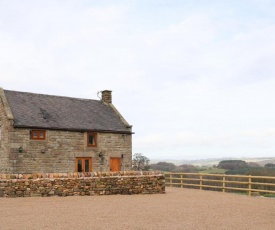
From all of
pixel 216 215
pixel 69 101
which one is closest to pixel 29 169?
pixel 69 101

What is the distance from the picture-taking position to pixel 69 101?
33.0 metres

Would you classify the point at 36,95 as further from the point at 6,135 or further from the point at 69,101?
the point at 6,135

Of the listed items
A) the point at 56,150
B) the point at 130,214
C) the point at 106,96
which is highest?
the point at 106,96

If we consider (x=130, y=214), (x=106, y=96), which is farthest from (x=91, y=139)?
(x=130, y=214)

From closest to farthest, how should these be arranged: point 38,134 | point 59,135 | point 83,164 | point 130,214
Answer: point 130,214 → point 38,134 → point 59,135 → point 83,164

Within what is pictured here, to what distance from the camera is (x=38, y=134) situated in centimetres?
2756

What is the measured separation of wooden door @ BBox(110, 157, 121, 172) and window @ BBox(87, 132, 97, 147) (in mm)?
1909

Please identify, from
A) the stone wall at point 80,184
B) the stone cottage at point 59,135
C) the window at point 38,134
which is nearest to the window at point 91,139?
the stone cottage at point 59,135

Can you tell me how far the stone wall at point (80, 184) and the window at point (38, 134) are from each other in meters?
8.19

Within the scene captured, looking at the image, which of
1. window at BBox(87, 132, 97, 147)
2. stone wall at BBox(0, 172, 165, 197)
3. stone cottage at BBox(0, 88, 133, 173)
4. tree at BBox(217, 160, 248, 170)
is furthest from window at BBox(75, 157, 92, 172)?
tree at BBox(217, 160, 248, 170)

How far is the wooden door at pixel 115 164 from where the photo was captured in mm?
30781

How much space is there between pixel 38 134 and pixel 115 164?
6.52m

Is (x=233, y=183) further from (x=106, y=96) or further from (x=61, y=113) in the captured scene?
(x=61, y=113)

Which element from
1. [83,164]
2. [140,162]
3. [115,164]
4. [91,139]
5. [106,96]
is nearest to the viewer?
[83,164]
